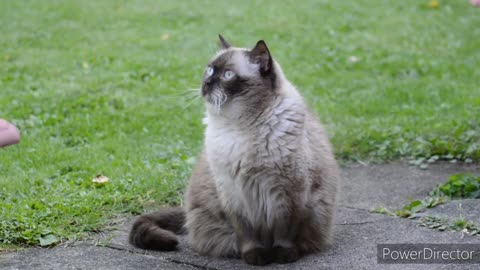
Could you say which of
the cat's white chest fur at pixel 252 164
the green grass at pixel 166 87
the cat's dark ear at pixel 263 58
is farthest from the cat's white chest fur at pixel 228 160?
the green grass at pixel 166 87

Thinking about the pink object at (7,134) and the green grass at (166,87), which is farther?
the green grass at (166,87)

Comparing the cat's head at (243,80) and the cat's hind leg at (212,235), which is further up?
the cat's head at (243,80)

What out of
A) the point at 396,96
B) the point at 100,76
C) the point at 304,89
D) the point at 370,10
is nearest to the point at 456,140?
the point at 396,96

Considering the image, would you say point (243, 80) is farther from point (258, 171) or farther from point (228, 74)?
point (258, 171)

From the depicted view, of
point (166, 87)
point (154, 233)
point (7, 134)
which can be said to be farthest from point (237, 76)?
point (166, 87)

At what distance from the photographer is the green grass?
18.7 ft

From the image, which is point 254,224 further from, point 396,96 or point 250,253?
point 396,96

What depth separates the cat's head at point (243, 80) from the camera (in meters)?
4.30

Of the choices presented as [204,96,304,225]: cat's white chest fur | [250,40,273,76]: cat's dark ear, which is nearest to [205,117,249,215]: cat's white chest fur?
[204,96,304,225]: cat's white chest fur

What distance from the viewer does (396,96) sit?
8438 millimetres

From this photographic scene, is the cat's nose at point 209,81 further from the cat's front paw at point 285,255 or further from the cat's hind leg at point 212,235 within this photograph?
the cat's front paw at point 285,255

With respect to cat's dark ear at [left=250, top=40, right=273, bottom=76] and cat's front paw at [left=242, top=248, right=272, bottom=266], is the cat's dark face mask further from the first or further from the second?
cat's front paw at [left=242, top=248, right=272, bottom=266]

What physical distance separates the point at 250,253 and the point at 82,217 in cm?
137

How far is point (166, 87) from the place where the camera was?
8.52 meters
